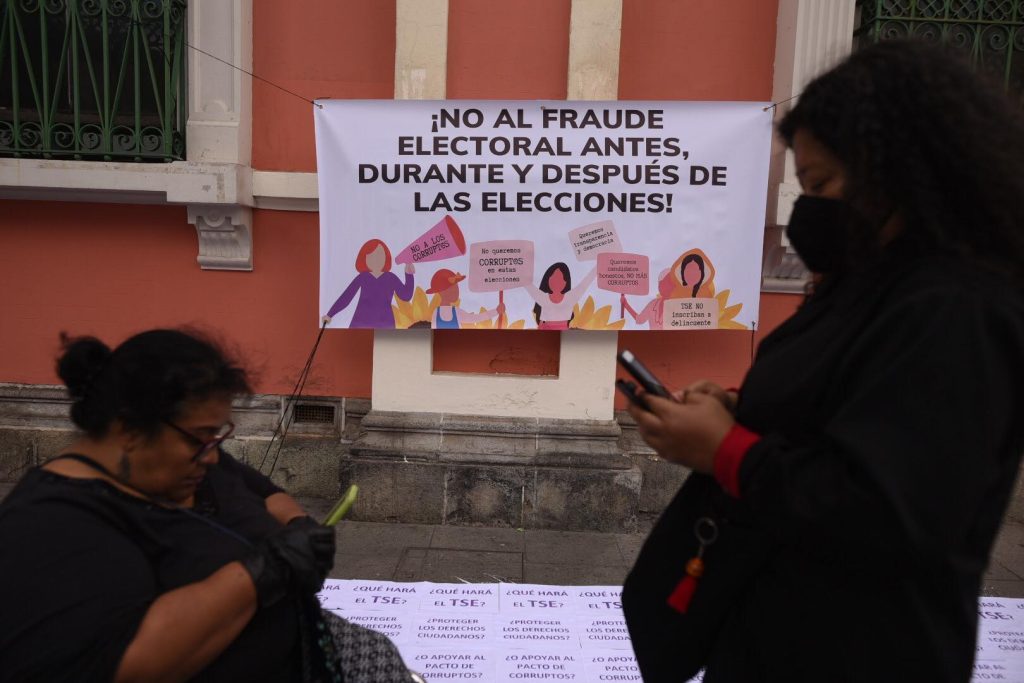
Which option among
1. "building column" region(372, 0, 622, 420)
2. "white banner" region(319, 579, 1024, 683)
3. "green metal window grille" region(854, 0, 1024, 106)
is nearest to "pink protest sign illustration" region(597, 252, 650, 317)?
"building column" region(372, 0, 622, 420)

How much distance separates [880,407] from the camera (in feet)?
3.42

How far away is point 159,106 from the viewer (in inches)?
181

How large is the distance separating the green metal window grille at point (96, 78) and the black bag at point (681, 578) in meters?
4.13

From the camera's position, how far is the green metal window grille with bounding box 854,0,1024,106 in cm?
442

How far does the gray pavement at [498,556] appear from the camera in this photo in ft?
12.5

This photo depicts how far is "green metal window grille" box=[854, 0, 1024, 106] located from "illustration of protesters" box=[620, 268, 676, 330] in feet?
6.13

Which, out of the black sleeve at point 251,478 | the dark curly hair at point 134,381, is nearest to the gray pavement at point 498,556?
the black sleeve at point 251,478

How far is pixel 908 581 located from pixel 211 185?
4.24m

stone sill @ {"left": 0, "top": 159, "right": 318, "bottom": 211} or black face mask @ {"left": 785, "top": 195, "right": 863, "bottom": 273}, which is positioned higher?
stone sill @ {"left": 0, "top": 159, "right": 318, "bottom": 211}

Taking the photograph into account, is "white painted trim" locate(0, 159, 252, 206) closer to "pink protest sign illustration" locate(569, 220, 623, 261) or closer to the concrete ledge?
the concrete ledge

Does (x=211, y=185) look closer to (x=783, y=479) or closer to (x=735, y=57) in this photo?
(x=735, y=57)

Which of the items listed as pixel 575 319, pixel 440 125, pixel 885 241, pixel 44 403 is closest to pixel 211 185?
pixel 440 125

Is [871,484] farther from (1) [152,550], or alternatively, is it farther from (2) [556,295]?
(2) [556,295]

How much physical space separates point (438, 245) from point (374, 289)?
0.44 metres
